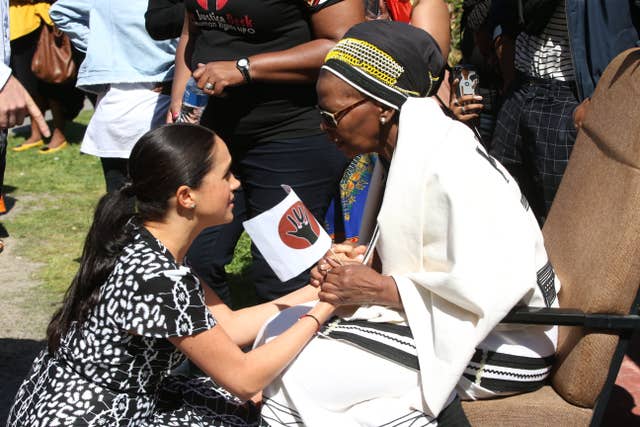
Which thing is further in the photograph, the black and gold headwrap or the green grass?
the green grass

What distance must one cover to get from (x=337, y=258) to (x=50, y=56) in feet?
19.5

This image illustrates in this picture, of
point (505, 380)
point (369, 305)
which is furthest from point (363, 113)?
point (505, 380)

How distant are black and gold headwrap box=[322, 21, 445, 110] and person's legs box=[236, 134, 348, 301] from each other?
0.88m

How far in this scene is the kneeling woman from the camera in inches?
91.1

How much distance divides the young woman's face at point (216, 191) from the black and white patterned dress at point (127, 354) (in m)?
0.17

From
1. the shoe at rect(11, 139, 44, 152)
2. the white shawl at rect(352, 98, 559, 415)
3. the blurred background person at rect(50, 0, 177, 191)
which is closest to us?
the white shawl at rect(352, 98, 559, 415)

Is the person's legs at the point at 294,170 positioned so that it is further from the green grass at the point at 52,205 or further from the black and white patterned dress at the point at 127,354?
the green grass at the point at 52,205

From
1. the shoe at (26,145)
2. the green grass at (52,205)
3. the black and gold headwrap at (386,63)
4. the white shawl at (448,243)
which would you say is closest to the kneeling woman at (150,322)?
the white shawl at (448,243)

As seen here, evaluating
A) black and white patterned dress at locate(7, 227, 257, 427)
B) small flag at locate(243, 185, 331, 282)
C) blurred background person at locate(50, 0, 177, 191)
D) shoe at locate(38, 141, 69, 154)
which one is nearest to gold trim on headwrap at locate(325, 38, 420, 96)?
small flag at locate(243, 185, 331, 282)

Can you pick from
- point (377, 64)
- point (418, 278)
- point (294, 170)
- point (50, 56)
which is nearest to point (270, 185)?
point (294, 170)

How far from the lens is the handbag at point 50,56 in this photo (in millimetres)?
7738

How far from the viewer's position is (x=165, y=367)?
244cm

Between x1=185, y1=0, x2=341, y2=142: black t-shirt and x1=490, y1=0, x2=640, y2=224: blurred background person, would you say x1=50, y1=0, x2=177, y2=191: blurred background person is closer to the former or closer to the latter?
x1=185, y1=0, x2=341, y2=142: black t-shirt

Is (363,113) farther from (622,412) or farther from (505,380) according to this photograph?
(622,412)
